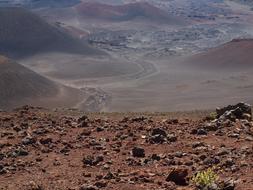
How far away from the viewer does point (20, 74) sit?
259ft

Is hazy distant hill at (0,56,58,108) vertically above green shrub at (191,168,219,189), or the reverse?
green shrub at (191,168,219,189)

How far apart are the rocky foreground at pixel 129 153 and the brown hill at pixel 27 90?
51696 millimetres

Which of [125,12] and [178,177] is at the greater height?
[178,177]

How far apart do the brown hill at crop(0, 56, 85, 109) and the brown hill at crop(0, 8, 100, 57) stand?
4047 cm

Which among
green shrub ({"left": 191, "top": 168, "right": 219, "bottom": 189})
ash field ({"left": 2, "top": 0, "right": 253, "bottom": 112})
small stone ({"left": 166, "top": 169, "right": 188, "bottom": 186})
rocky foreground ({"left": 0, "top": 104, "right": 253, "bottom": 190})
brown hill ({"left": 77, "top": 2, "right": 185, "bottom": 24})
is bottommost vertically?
ash field ({"left": 2, "top": 0, "right": 253, "bottom": 112})

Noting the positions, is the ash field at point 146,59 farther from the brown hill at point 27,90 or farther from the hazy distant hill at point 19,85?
the hazy distant hill at point 19,85

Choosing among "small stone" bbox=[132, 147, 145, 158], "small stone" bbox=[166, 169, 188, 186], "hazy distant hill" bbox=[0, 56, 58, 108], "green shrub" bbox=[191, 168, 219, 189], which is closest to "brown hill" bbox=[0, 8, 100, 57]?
"hazy distant hill" bbox=[0, 56, 58, 108]

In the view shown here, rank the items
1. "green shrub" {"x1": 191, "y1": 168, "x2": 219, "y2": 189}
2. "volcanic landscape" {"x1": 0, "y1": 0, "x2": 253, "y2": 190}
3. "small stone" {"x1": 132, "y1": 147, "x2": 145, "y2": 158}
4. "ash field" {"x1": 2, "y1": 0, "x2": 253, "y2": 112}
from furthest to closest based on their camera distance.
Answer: "ash field" {"x1": 2, "y1": 0, "x2": 253, "y2": 112} → "small stone" {"x1": 132, "y1": 147, "x2": 145, "y2": 158} → "volcanic landscape" {"x1": 0, "y1": 0, "x2": 253, "y2": 190} → "green shrub" {"x1": 191, "y1": 168, "x2": 219, "y2": 189}

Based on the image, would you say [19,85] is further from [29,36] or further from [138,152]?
[138,152]

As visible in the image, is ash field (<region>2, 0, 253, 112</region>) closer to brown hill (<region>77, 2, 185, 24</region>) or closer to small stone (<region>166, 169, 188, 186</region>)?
brown hill (<region>77, 2, 185, 24</region>)

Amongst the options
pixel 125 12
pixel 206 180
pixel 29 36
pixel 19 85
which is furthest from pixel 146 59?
pixel 206 180

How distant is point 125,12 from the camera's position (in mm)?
193750

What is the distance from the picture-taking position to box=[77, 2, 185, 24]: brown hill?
18475cm

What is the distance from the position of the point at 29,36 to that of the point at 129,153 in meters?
115
